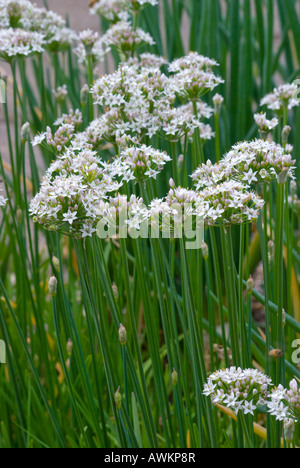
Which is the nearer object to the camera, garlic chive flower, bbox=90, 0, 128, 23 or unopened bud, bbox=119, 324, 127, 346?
unopened bud, bbox=119, 324, 127, 346

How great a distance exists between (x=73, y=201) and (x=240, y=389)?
1.14ft

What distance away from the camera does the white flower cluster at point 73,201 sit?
844 millimetres

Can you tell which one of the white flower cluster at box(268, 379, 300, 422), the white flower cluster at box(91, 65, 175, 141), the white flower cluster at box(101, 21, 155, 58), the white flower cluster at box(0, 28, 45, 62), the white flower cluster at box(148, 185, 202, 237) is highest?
the white flower cluster at box(101, 21, 155, 58)

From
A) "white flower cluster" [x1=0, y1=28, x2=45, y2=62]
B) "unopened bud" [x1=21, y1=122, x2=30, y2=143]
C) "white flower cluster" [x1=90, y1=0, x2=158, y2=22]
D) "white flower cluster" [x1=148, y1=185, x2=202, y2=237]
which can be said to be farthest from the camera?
"white flower cluster" [x1=90, y1=0, x2=158, y2=22]

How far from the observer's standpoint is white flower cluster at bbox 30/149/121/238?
84 cm

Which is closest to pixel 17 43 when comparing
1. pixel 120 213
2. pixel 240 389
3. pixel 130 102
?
pixel 130 102

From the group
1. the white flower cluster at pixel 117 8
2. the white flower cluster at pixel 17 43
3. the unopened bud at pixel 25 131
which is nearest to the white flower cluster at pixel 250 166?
the unopened bud at pixel 25 131

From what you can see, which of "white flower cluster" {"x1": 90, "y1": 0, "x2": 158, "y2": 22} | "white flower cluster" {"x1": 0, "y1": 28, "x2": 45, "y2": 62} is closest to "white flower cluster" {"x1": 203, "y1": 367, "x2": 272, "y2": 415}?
"white flower cluster" {"x1": 0, "y1": 28, "x2": 45, "y2": 62}

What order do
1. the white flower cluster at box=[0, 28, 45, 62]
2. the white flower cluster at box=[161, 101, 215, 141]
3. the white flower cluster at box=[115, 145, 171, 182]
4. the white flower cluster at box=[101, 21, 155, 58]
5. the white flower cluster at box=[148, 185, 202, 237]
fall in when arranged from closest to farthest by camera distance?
1. the white flower cluster at box=[148, 185, 202, 237]
2. the white flower cluster at box=[115, 145, 171, 182]
3. the white flower cluster at box=[161, 101, 215, 141]
4. the white flower cluster at box=[0, 28, 45, 62]
5. the white flower cluster at box=[101, 21, 155, 58]

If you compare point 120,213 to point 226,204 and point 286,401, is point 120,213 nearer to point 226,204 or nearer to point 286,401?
point 226,204

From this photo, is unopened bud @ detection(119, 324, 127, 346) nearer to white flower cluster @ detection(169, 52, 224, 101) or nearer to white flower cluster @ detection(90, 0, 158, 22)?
white flower cluster @ detection(169, 52, 224, 101)

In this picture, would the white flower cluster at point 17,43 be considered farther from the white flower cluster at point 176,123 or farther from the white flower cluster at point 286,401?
the white flower cluster at point 286,401

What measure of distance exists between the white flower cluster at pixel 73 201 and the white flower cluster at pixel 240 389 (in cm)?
28

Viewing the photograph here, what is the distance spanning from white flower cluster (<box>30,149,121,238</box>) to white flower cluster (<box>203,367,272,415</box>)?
28cm
